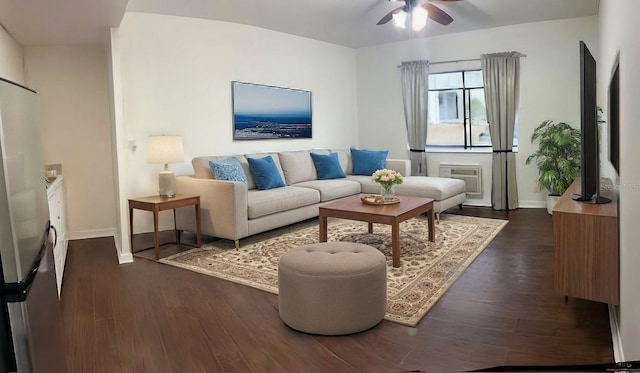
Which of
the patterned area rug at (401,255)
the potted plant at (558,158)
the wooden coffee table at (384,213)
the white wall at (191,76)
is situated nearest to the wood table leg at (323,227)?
the wooden coffee table at (384,213)

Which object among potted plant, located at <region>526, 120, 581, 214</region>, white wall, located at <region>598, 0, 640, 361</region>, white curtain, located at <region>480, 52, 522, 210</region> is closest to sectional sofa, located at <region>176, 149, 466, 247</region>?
white curtain, located at <region>480, 52, 522, 210</region>

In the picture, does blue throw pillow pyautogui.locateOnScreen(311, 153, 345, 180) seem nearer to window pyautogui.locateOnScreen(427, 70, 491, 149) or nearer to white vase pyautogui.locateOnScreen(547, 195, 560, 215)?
window pyautogui.locateOnScreen(427, 70, 491, 149)

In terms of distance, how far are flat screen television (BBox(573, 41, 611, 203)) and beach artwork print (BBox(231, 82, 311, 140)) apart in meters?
4.07

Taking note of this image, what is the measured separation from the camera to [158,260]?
4.29 m

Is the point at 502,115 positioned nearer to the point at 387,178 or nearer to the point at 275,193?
the point at 387,178

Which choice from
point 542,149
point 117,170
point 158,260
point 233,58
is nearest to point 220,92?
point 233,58

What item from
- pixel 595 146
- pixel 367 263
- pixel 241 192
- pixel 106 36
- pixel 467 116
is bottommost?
pixel 367 263

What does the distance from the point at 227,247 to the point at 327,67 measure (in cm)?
386

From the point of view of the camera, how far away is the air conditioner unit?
6.88m

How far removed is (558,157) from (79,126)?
5.85 meters

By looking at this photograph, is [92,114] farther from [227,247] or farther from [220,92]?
[227,247]

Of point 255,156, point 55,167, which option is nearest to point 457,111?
point 255,156

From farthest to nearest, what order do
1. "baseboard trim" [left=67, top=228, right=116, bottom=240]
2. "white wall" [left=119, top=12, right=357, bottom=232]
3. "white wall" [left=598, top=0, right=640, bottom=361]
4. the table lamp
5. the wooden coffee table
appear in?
1. "baseboard trim" [left=67, top=228, right=116, bottom=240]
2. "white wall" [left=119, top=12, right=357, bottom=232]
3. the table lamp
4. the wooden coffee table
5. "white wall" [left=598, top=0, right=640, bottom=361]

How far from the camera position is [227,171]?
16.3ft
